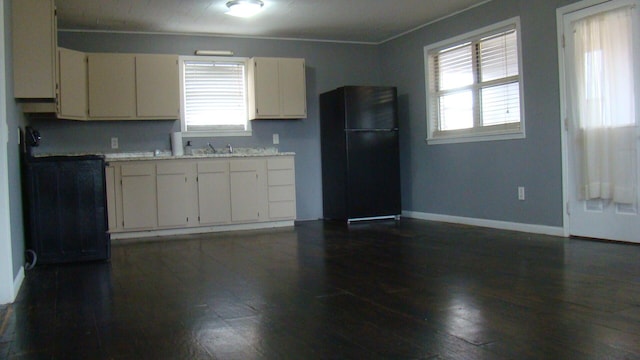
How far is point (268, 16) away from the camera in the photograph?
19.6 ft

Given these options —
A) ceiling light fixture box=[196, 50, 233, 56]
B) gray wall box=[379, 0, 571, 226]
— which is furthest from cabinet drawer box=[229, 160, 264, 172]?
gray wall box=[379, 0, 571, 226]

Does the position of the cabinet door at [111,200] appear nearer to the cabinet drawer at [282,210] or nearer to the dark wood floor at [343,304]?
the dark wood floor at [343,304]

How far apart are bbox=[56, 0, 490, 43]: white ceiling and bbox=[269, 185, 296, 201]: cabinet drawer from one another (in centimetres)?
191

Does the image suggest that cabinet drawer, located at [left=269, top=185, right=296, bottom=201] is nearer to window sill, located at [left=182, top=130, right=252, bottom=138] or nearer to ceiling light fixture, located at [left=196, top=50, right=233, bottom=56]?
window sill, located at [left=182, top=130, right=252, bottom=138]

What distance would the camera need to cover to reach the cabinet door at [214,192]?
20.2 feet

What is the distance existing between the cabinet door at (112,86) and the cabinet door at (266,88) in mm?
1416

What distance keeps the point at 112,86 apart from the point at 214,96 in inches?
47.8

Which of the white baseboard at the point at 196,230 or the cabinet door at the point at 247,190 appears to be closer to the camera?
the white baseboard at the point at 196,230

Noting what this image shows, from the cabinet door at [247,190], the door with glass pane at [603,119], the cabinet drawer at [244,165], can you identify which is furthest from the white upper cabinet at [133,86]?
the door with glass pane at [603,119]

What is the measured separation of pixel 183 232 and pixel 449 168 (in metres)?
3.12

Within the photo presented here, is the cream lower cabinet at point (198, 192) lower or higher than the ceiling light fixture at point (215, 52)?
lower

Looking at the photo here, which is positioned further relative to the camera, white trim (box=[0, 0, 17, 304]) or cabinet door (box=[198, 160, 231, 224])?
cabinet door (box=[198, 160, 231, 224])

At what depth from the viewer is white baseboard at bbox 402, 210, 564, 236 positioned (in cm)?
505

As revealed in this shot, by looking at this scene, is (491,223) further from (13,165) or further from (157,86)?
(13,165)
